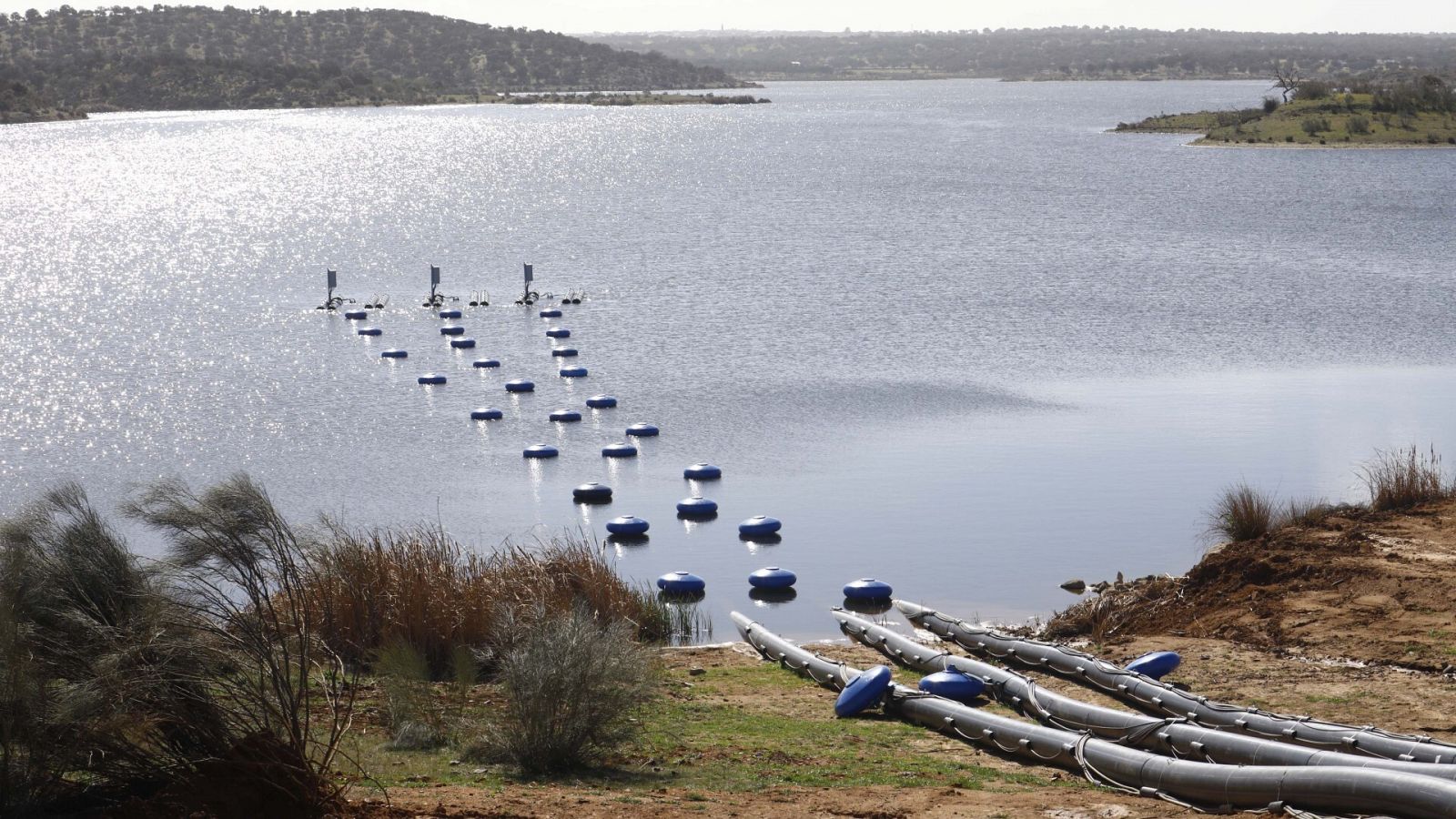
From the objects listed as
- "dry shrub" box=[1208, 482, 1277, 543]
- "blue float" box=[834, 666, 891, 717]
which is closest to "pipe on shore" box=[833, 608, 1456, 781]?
"blue float" box=[834, 666, 891, 717]

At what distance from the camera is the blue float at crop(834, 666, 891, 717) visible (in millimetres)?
16391

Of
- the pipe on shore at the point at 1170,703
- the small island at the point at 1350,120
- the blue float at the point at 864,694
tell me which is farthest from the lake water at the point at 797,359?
the small island at the point at 1350,120

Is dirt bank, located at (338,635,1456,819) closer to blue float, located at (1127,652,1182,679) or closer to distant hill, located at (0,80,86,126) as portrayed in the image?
blue float, located at (1127,652,1182,679)

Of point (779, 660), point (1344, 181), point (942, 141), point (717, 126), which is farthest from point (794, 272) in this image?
point (717, 126)

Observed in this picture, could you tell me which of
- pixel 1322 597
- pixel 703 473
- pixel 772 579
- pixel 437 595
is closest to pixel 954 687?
pixel 1322 597

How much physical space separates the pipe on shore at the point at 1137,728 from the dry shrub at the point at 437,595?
3958 millimetres

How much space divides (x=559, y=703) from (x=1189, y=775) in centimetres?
520

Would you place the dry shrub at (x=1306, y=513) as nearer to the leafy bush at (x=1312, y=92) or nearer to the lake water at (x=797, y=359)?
the lake water at (x=797, y=359)

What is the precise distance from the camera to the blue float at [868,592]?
75.7 feet

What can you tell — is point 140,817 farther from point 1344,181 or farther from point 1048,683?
point 1344,181

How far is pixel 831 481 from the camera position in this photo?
30.0m

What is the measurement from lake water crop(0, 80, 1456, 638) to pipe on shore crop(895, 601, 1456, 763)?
2.61m

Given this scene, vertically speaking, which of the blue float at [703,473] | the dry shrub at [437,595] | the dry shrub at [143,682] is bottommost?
the blue float at [703,473]

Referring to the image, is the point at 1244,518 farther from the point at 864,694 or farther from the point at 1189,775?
the point at 1189,775
